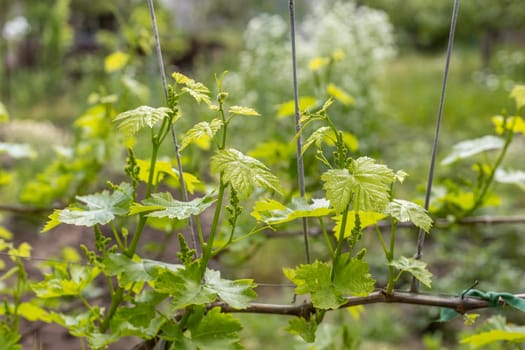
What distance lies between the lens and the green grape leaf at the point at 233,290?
2.11 ft

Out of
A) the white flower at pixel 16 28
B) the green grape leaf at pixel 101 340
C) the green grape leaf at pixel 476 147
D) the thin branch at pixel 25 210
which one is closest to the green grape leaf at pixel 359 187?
the green grape leaf at pixel 101 340

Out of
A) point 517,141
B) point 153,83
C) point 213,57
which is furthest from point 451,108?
point 213,57

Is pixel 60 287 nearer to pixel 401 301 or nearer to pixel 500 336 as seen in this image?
pixel 401 301

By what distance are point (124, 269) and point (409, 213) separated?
34 cm

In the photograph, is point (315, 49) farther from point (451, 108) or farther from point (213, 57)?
point (213, 57)

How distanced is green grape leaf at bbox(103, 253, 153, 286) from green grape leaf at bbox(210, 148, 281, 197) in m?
0.17

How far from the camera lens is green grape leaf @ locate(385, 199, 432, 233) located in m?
0.64

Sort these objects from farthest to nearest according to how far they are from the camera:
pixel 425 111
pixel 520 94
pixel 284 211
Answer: pixel 425 111 < pixel 520 94 < pixel 284 211

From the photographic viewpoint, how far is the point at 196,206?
655 mm

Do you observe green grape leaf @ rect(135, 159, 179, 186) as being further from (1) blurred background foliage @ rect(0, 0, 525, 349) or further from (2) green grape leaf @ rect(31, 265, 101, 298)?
(1) blurred background foliage @ rect(0, 0, 525, 349)

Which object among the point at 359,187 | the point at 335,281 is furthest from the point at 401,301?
the point at 359,187

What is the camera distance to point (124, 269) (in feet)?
2.24

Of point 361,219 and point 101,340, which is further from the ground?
point 361,219

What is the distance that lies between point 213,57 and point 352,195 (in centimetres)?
926
